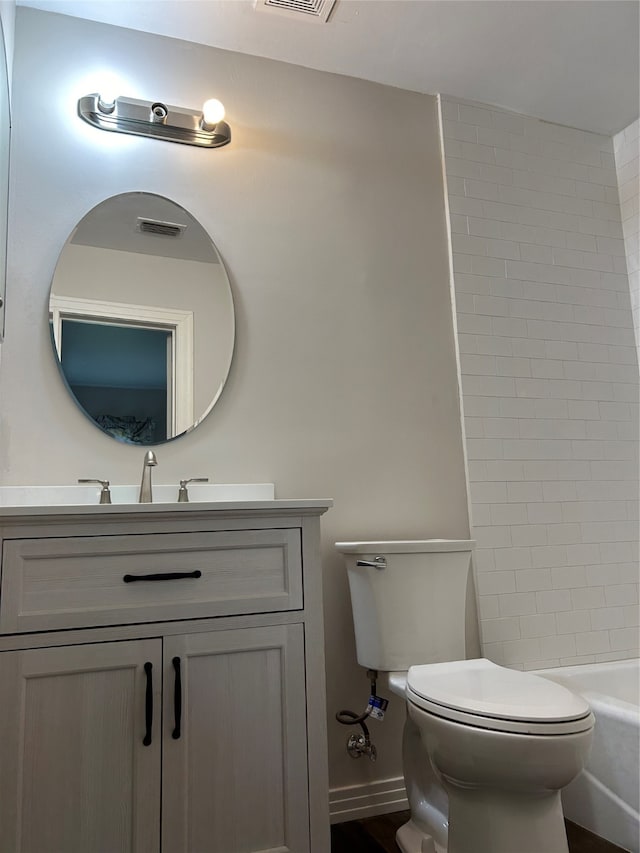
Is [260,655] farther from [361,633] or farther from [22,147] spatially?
[22,147]

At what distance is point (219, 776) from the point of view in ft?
4.51

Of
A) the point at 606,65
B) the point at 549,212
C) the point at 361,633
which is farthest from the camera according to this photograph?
the point at 549,212

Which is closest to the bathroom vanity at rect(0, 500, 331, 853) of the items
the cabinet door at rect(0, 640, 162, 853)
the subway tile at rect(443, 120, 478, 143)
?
the cabinet door at rect(0, 640, 162, 853)

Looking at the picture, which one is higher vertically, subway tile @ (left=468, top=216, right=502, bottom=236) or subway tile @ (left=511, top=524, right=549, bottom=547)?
subway tile @ (left=468, top=216, right=502, bottom=236)

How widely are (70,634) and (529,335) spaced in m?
1.94

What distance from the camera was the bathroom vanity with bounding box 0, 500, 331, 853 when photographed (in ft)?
4.17

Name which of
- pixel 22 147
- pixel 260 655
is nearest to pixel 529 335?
pixel 260 655

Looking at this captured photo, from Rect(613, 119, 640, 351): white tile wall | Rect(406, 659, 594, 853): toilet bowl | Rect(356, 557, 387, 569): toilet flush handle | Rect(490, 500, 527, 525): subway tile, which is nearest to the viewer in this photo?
Rect(406, 659, 594, 853): toilet bowl

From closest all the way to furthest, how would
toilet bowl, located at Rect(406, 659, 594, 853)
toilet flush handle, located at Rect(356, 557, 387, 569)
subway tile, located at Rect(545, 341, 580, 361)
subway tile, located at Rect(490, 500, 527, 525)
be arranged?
1. toilet bowl, located at Rect(406, 659, 594, 853)
2. toilet flush handle, located at Rect(356, 557, 387, 569)
3. subway tile, located at Rect(490, 500, 527, 525)
4. subway tile, located at Rect(545, 341, 580, 361)

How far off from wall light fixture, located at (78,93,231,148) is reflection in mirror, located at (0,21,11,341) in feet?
0.90

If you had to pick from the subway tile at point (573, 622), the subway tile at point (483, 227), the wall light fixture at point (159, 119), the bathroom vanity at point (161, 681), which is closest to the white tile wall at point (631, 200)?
the subway tile at point (483, 227)

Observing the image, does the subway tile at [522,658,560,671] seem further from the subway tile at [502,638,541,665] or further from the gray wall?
the gray wall

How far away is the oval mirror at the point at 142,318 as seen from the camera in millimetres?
1885

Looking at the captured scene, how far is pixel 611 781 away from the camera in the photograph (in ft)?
5.85
